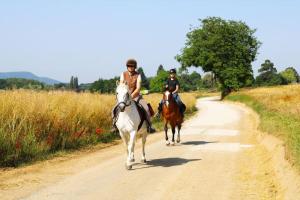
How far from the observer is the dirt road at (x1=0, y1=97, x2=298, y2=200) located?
30.2 ft

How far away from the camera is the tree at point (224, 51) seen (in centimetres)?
8094

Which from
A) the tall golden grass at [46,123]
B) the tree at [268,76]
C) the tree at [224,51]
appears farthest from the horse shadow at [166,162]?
the tree at [268,76]

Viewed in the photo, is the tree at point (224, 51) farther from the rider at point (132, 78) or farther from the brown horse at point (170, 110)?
the rider at point (132, 78)

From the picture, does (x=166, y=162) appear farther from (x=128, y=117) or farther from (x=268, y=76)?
(x=268, y=76)

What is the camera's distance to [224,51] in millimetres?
82250

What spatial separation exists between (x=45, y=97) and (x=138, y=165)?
5.48 meters

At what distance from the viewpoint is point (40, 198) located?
8750mm

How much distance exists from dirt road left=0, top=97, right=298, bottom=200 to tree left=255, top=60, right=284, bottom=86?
433ft

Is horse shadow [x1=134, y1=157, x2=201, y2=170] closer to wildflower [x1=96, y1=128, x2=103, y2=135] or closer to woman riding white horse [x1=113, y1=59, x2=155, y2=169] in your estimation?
woman riding white horse [x1=113, y1=59, x2=155, y2=169]

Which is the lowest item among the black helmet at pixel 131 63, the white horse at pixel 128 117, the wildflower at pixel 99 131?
the wildflower at pixel 99 131

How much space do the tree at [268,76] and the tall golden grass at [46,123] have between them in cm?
12857

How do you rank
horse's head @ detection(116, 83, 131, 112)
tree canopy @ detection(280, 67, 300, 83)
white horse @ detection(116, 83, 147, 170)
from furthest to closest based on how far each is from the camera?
tree canopy @ detection(280, 67, 300, 83), white horse @ detection(116, 83, 147, 170), horse's head @ detection(116, 83, 131, 112)

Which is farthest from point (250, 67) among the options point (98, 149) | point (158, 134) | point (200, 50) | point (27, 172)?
point (27, 172)

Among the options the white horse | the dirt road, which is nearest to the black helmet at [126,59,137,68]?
the white horse
